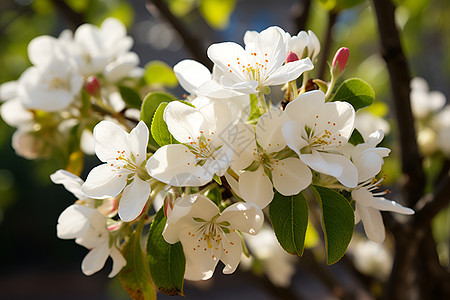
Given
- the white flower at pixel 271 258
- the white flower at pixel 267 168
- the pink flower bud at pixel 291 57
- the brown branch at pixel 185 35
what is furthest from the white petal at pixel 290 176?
the white flower at pixel 271 258

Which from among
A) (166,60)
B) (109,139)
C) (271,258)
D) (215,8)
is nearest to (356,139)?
(109,139)

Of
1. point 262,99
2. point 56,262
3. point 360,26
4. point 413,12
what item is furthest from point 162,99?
point 56,262

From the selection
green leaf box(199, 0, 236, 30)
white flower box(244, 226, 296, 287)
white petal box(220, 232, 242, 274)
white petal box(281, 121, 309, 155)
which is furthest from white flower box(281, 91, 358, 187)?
white flower box(244, 226, 296, 287)

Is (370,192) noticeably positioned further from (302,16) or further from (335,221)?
(302,16)

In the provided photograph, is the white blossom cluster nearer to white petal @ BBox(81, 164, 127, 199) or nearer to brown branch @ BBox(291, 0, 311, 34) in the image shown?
white petal @ BBox(81, 164, 127, 199)

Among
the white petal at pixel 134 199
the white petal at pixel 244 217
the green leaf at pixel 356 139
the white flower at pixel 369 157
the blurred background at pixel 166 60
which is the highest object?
the white petal at pixel 134 199

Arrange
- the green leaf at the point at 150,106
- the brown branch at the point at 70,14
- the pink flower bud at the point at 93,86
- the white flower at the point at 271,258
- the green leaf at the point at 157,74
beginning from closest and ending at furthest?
the green leaf at the point at 150,106
the pink flower bud at the point at 93,86
the green leaf at the point at 157,74
the brown branch at the point at 70,14
the white flower at the point at 271,258

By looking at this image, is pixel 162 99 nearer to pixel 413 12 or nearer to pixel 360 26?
pixel 413 12

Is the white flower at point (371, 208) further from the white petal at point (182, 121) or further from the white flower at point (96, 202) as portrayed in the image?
the white flower at point (96, 202)
